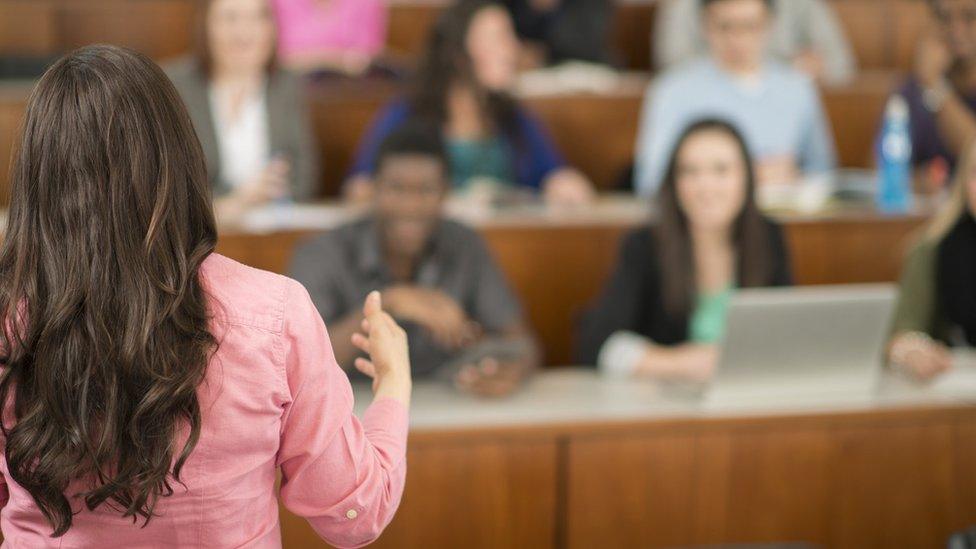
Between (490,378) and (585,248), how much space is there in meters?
1.13

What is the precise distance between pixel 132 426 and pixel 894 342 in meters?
1.88

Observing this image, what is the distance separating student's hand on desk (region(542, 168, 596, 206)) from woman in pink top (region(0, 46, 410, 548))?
2.45 meters

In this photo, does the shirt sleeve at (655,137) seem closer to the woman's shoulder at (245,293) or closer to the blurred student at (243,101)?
the blurred student at (243,101)

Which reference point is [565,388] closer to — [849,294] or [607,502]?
[607,502]

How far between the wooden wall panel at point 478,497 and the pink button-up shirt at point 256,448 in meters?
0.92

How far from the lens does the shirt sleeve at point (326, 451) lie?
3.63ft

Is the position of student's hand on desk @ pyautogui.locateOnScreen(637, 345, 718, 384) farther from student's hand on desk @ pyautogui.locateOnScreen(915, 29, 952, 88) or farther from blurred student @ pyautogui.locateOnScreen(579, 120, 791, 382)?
student's hand on desk @ pyautogui.locateOnScreen(915, 29, 952, 88)

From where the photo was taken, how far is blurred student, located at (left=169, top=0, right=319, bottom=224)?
3.56 meters

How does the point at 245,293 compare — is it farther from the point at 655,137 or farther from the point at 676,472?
the point at 655,137

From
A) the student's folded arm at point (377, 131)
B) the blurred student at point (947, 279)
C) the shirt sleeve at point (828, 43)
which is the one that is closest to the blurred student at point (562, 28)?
the shirt sleeve at point (828, 43)

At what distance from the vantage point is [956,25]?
3922mm

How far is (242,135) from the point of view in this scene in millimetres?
3686

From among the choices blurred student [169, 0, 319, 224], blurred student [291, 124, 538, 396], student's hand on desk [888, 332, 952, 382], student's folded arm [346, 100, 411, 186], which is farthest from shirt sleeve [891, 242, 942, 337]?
blurred student [169, 0, 319, 224]

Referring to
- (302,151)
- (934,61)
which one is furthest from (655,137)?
(302,151)
